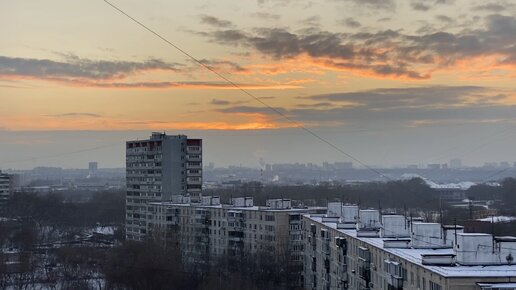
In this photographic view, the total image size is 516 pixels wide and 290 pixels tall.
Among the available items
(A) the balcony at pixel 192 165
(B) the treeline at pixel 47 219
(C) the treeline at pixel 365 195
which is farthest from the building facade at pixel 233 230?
(C) the treeline at pixel 365 195

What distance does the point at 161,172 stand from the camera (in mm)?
40719

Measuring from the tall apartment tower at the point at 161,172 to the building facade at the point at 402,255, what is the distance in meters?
18.6

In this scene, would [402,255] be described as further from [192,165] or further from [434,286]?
[192,165]

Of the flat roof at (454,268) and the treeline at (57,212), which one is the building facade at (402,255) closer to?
the flat roof at (454,268)

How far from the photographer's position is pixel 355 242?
17.5 meters

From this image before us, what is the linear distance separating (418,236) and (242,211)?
54.5 ft

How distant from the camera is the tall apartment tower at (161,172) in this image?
4053 cm

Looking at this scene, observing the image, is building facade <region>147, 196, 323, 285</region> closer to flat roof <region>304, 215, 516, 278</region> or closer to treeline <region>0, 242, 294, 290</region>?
treeline <region>0, 242, 294, 290</region>

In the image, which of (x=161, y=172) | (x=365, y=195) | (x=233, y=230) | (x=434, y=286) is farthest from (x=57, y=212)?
(x=434, y=286)

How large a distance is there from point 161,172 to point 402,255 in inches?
1130

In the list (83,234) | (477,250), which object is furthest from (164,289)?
(83,234)

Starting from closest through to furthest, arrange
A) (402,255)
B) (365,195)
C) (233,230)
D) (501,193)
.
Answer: (402,255) < (233,230) < (501,193) < (365,195)

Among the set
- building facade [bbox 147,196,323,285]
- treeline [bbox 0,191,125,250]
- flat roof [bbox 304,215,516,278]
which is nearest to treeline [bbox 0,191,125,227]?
treeline [bbox 0,191,125,250]

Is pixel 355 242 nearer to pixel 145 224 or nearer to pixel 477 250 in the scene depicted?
pixel 477 250
